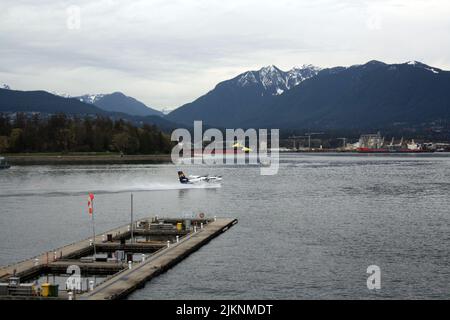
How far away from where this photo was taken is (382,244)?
165ft

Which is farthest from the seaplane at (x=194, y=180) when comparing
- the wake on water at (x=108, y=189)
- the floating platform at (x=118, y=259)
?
the floating platform at (x=118, y=259)

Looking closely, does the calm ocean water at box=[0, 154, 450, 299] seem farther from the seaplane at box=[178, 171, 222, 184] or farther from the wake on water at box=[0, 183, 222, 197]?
the seaplane at box=[178, 171, 222, 184]

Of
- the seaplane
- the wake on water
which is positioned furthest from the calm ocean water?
the seaplane

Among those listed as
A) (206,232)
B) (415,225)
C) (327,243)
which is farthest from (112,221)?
(415,225)

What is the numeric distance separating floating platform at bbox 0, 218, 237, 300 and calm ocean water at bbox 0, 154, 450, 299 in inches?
44.7

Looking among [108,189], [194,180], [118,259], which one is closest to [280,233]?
[118,259]

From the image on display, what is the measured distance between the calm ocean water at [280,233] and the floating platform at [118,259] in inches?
44.7

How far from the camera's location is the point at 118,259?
42656 millimetres

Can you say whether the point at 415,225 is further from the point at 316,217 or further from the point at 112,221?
the point at 112,221

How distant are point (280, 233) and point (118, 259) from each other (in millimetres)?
17705

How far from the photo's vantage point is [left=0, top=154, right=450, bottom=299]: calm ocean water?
3719 centimetres

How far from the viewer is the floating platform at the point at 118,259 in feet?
111

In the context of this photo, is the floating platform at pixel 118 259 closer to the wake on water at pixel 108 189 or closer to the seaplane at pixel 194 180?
the wake on water at pixel 108 189

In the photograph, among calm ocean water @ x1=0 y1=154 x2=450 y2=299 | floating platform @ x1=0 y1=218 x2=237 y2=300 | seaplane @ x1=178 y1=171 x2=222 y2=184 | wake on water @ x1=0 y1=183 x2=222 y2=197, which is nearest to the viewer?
floating platform @ x1=0 y1=218 x2=237 y2=300
